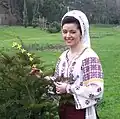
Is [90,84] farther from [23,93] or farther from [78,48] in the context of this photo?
[23,93]

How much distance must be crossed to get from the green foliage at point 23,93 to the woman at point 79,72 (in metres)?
0.14

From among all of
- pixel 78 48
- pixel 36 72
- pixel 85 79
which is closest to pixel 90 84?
pixel 85 79

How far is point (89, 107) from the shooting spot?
354cm

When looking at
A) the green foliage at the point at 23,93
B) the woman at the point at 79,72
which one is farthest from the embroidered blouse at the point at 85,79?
the green foliage at the point at 23,93

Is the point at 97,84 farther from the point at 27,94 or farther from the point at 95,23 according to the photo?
the point at 95,23

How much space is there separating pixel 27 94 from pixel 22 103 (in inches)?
3.5

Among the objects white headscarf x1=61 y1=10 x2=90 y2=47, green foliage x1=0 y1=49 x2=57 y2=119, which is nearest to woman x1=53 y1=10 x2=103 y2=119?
white headscarf x1=61 y1=10 x2=90 y2=47

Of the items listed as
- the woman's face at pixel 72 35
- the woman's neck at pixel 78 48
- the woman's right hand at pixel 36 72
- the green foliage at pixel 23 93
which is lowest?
the green foliage at pixel 23 93

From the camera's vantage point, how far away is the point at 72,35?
3.58 meters

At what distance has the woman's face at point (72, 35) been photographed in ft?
11.7

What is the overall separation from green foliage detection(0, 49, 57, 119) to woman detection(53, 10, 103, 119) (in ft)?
0.46

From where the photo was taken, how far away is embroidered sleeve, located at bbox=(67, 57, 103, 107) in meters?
3.45

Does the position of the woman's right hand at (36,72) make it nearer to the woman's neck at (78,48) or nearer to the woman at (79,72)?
the woman at (79,72)

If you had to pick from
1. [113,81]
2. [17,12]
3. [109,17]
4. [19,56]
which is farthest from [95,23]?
[19,56]
